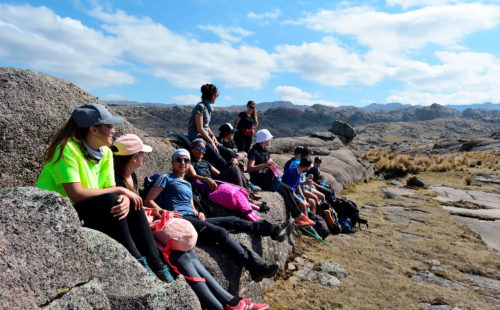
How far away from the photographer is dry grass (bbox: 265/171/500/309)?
525 cm

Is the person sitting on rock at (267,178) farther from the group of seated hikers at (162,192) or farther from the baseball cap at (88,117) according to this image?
the baseball cap at (88,117)

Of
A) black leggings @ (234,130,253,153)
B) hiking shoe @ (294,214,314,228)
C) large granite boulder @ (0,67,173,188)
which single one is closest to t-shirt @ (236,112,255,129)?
black leggings @ (234,130,253,153)

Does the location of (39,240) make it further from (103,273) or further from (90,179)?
(90,179)

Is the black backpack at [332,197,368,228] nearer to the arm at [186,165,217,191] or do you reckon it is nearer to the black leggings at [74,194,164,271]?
the arm at [186,165,217,191]

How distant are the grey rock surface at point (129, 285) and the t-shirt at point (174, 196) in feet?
5.80

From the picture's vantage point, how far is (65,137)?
10.6 feet

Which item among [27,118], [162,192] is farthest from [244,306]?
[27,118]

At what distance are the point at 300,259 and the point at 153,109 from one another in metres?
192

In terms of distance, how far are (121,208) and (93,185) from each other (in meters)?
0.52

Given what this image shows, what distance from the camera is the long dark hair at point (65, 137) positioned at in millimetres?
3137

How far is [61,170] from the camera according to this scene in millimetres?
3086

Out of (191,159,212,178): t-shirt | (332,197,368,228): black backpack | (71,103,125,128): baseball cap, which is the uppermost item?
(71,103,125,128): baseball cap

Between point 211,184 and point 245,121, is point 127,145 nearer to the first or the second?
point 211,184

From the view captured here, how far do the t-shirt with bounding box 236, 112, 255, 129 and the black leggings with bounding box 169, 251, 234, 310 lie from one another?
6.24 metres
